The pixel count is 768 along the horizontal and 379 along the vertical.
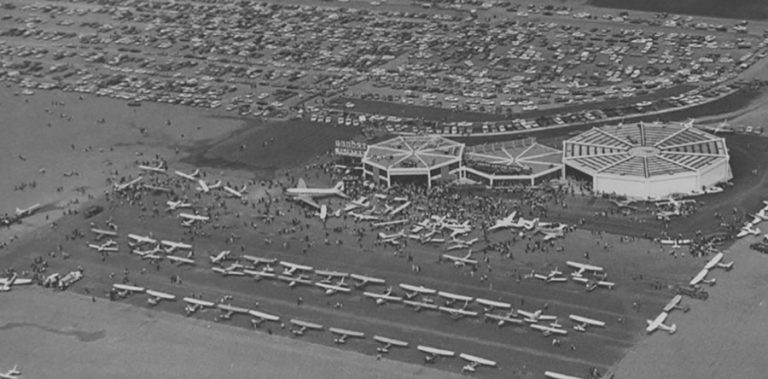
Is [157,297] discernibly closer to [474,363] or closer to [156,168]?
[474,363]

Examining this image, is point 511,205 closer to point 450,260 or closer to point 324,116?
point 450,260

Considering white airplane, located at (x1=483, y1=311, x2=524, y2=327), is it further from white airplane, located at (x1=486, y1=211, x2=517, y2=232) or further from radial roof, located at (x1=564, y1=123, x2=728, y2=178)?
radial roof, located at (x1=564, y1=123, x2=728, y2=178)

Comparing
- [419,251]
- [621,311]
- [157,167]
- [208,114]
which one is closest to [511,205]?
[419,251]

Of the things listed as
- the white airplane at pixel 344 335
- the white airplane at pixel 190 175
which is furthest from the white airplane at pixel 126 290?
the white airplane at pixel 190 175

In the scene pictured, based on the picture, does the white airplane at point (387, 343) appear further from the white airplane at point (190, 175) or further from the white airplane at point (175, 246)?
the white airplane at point (190, 175)

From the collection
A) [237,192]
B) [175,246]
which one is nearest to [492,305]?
[175,246]
